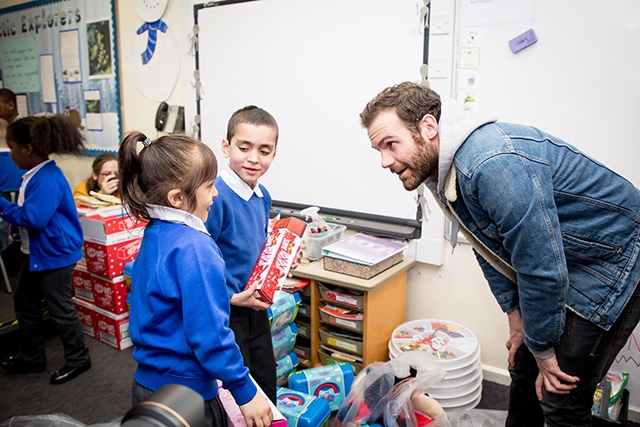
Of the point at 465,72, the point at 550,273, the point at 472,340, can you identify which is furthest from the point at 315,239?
the point at 550,273

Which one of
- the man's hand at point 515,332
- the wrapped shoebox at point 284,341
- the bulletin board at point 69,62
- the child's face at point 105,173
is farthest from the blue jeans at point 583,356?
the bulletin board at point 69,62

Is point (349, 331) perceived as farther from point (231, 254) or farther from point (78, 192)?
point (78, 192)

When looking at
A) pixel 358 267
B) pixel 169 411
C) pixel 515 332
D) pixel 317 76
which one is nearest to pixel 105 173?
pixel 317 76

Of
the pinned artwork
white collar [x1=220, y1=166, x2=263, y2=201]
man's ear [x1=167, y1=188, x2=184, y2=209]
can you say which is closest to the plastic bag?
white collar [x1=220, y1=166, x2=263, y2=201]

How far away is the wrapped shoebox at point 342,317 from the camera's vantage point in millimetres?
2104

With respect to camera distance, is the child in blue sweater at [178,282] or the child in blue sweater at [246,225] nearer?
the child in blue sweater at [178,282]

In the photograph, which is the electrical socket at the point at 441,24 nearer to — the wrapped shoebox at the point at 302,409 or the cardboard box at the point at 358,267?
the cardboard box at the point at 358,267

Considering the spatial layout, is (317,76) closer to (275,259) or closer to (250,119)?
(250,119)

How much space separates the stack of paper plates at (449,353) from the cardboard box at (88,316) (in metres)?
1.80

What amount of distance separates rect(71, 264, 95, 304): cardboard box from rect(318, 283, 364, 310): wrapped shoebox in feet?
4.83

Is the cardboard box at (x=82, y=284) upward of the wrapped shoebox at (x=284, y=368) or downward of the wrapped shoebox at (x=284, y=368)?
upward

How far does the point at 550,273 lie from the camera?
3.36 feet

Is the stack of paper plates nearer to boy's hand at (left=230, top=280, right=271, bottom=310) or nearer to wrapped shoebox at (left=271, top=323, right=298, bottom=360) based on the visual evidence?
wrapped shoebox at (left=271, top=323, right=298, bottom=360)

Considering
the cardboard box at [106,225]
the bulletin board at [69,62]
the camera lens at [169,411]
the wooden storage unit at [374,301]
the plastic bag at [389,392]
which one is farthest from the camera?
the bulletin board at [69,62]
